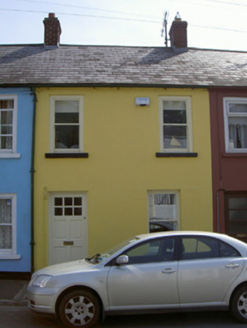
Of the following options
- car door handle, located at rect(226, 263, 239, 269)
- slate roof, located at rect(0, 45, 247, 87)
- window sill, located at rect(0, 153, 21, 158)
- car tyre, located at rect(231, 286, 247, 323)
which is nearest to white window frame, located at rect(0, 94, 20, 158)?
window sill, located at rect(0, 153, 21, 158)

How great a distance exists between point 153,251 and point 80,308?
58.6 inches

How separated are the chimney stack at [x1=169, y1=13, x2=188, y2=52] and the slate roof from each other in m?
0.26

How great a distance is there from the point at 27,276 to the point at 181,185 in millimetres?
4610

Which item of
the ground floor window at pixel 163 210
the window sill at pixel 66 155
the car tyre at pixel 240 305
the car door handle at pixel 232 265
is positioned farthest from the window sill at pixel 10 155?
the car tyre at pixel 240 305

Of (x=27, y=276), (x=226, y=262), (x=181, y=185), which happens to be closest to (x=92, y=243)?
(x=27, y=276)

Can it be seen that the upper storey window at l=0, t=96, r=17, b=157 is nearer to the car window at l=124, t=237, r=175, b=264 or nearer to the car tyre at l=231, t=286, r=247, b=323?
the car window at l=124, t=237, r=175, b=264

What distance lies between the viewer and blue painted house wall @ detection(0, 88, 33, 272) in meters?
9.73

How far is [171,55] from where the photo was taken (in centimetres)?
1269

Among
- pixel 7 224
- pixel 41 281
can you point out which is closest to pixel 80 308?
pixel 41 281

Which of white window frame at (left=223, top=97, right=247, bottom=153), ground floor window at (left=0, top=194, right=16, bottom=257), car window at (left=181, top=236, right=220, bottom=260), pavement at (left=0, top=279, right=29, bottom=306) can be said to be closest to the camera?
car window at (left=181, top=236, right=220, bottom=260)

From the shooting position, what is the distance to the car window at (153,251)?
20.8 feet

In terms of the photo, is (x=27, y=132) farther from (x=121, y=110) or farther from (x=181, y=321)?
(x=181, y=321)

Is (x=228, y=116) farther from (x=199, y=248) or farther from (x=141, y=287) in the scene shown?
(x=141, y=287)

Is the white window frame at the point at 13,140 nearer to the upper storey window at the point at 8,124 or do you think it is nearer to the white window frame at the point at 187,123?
the upper storey window at the point at 8,124
